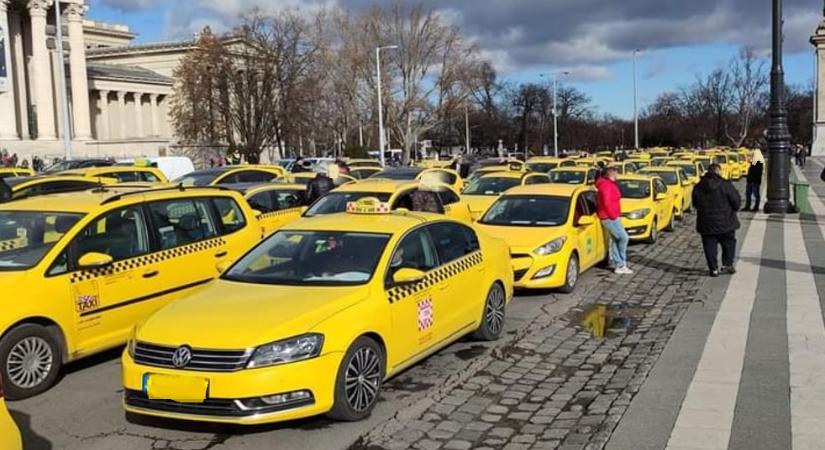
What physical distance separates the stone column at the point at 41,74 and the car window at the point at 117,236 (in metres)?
65.9

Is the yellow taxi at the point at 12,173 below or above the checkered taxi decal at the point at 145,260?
above

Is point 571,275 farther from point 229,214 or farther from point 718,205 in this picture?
point 229,214

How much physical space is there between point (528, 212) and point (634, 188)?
649cm

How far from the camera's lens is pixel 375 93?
213 ft

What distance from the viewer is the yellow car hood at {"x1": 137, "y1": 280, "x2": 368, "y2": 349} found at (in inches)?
220

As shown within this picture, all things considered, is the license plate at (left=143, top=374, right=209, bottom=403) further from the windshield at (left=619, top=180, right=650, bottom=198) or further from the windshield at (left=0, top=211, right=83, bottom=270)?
the windshield at (left=619, top=180, right=650, bottom=198)

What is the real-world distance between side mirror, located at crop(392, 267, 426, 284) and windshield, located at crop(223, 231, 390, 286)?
211mm

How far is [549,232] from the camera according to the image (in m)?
11.7

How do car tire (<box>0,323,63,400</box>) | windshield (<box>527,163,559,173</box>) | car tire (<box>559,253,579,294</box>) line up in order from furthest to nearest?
windshield (<box>527,163,559,173</box>), car tire (<box>559,253,579,294</box>), car tire (<box>0,323,63,400</box>)

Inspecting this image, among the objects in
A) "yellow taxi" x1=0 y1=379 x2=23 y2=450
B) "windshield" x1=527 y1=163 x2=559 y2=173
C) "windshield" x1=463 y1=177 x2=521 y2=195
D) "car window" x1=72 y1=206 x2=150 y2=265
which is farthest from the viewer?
"windshield" x1=527 y1=163 x2=559 y2=173

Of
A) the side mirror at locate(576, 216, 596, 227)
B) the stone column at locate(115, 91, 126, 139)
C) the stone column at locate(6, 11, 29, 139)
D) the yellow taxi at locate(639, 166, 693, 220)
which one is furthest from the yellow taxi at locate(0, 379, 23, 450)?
the stone column at locate(115, 91, 126, 139)

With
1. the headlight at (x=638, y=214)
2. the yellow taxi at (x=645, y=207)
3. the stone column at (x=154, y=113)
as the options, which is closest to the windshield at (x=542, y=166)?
the yellow taxi at (x=645, y=207)

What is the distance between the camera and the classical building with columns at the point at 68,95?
6494cm

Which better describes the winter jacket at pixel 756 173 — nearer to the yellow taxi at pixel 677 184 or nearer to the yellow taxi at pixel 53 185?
the yellow taxi at pixel 677 184
